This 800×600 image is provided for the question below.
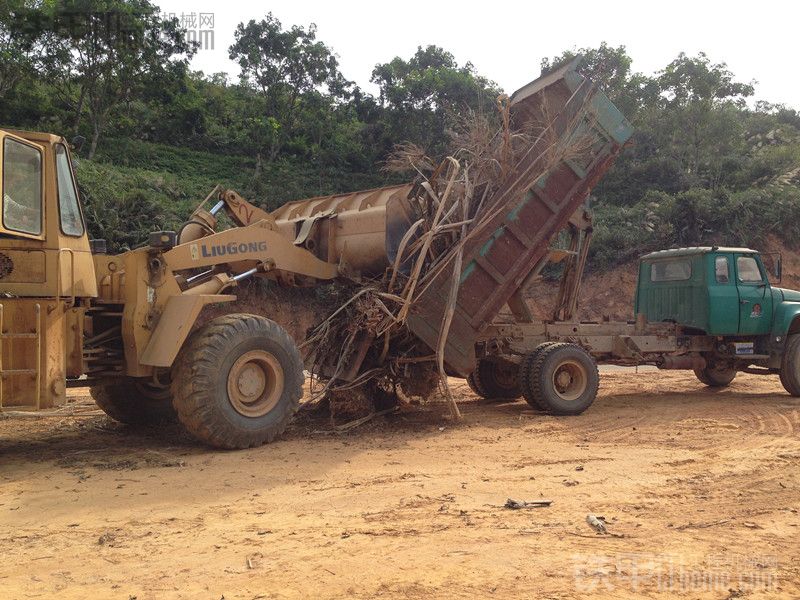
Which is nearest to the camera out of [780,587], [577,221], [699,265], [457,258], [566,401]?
[780,587]

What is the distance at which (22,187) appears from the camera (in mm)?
5965

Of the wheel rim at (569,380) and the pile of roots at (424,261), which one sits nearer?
the pile of roots at (424,261)

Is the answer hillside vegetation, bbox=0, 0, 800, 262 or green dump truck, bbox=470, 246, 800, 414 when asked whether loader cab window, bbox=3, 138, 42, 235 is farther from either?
hillside vegetation, bbox=0, 0, 800, 262

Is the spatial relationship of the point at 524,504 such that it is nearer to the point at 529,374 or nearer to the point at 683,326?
the point at 529,374

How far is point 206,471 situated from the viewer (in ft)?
19.5

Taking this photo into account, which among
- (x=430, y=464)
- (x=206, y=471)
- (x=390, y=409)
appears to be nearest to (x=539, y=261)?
(x=390, y=409)

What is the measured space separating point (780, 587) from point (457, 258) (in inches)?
213

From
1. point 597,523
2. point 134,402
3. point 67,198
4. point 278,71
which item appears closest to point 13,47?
point 278,71

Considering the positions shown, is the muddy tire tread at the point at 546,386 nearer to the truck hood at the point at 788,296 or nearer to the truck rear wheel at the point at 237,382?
the truck rear wheel at the point at 237,382

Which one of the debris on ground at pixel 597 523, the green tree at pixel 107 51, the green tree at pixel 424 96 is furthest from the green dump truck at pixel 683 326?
the green tree at pixel 107 51

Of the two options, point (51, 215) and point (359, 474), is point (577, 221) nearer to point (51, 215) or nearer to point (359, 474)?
point (359, 474)

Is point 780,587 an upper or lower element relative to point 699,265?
lower

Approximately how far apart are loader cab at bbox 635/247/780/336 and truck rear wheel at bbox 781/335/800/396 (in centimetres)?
40

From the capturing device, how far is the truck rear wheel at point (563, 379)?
877 centimetres
